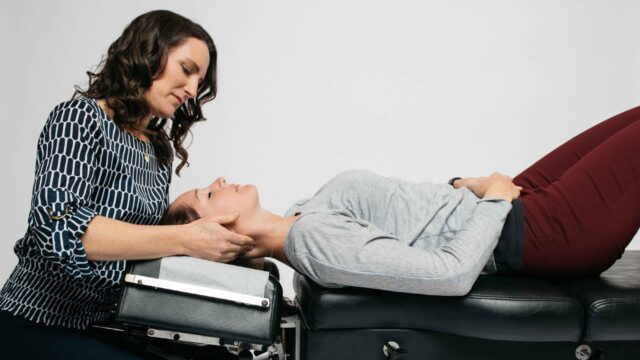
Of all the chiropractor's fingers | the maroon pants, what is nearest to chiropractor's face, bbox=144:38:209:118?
the chiropractor's fingers

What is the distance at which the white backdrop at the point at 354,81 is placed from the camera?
339cm

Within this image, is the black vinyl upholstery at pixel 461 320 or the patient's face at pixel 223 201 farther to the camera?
Answer: the patient's face at pixel 223 201

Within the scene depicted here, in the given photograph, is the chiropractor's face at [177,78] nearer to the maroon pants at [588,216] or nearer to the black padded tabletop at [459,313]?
the black padded tabletop at [459,313]

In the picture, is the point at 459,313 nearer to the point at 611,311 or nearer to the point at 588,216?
the point at 611,311

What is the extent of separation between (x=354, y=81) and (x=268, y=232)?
1.88m

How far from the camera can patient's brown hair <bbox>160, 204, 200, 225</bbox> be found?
6.43ft

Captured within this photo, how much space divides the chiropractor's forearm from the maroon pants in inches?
44.6

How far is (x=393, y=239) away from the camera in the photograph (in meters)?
1.71

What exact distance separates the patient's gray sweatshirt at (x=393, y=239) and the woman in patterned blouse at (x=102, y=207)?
25 cm

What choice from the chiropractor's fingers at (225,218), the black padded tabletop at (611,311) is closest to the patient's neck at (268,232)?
the chiropractor's fingers at (225,218)

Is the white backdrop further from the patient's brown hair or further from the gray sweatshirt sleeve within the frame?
the gray sweatshirt sleeve

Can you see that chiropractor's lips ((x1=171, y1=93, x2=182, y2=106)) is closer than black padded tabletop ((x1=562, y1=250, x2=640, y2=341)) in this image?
No

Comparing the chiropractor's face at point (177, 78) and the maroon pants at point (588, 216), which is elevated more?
the chiropractor's face at point (177, 78)

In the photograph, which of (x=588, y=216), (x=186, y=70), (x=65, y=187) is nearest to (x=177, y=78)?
(x=186, y=70)
